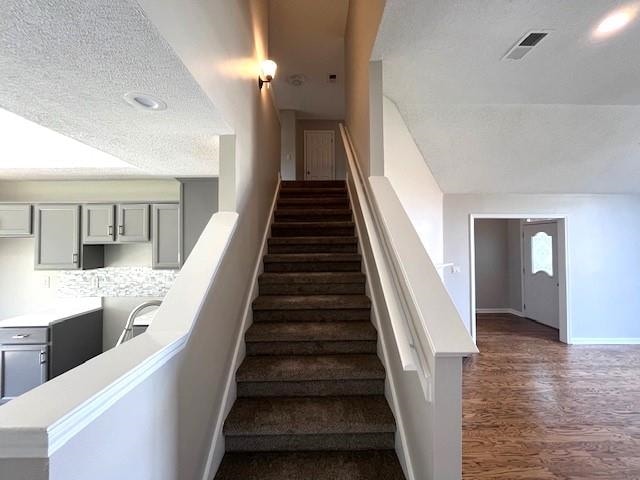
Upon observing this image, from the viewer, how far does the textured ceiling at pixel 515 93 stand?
6.43ft

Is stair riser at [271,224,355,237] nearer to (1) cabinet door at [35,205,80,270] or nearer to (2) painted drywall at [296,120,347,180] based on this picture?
(1) cabinet door at [35,205,80,270]

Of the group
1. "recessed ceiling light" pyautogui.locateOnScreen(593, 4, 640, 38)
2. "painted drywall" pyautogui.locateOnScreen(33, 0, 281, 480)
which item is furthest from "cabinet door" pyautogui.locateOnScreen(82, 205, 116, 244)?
"recessed ceiling light" pyautogui.locateOnScreen(593, 4, 640, 38)

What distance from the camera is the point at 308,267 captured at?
3.15m

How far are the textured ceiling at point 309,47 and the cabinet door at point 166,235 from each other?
108 inches

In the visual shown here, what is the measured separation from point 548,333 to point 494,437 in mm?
4122

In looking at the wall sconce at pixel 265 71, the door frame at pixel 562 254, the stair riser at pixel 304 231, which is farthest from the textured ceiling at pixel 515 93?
the stair riser at pixel 304 231

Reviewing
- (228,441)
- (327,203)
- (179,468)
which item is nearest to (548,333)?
(327,203)

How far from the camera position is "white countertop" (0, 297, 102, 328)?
3.03 m

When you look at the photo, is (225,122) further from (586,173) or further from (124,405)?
(586,173)

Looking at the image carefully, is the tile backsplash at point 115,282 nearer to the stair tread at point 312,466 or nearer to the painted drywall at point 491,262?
the stair tread at point 312,466

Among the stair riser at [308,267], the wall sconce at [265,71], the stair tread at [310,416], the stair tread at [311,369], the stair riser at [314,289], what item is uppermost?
the wall sconce at [265,71]

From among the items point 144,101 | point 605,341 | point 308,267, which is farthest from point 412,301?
point 605,341

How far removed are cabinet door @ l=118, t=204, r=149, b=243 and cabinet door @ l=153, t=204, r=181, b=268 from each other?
0.11m

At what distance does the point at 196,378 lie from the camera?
1552mm
